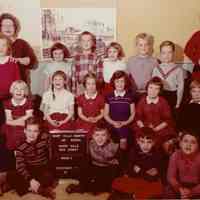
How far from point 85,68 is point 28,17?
17.8 inches

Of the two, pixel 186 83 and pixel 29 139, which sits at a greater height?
pixel 186 83

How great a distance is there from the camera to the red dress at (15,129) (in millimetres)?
2561

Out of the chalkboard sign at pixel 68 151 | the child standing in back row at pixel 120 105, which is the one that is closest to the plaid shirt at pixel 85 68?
the child standing in back row at pixel 120 105

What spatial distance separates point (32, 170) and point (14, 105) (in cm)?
39

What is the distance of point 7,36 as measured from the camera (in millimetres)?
2746

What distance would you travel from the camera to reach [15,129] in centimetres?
257

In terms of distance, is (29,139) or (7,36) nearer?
(29,139)

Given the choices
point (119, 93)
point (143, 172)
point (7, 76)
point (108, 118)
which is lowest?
point (143, 172)

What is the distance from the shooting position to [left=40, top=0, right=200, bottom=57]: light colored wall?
266 centimetres

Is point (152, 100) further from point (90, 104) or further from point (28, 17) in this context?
point (28, 17)

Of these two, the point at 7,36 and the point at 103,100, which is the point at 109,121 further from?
the point at 7,36

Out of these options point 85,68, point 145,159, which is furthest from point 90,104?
point 145,159

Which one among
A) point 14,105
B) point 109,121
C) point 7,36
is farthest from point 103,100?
point 7,36

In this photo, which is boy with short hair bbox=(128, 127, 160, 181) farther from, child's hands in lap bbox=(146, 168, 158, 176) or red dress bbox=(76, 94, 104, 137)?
red dress bbox=(76, 94, 104, 137)
